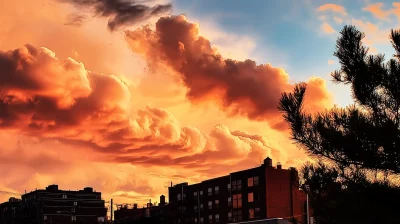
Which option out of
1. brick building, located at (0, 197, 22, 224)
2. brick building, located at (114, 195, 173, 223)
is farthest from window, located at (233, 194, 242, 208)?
brick building, located at (0, 197, 22, 224)

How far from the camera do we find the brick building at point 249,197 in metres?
104

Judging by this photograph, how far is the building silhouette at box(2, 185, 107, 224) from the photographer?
513 feet

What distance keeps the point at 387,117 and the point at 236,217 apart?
90978mm

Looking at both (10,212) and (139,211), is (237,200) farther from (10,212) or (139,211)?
(10,212)

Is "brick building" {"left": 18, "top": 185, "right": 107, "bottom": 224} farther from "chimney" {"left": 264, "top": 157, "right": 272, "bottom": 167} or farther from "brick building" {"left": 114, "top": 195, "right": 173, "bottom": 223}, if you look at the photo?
"chimney" {"left": 264, "top": 157, "right": 272, "bottom": 167}

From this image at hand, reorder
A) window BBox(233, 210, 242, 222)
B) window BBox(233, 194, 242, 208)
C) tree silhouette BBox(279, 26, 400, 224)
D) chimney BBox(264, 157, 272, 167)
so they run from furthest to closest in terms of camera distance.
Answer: window BBox(233, 194, 242, 208)
window BBox(233, 210, 242, 222)
chimney BBox(264, 157, 272, 167)
tree silhouette BBox(279, 26, 400, 224)

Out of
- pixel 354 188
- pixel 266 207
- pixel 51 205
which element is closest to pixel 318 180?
pixel 354 188

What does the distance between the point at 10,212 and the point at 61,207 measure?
2556 centimetres

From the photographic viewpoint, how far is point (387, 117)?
2022 centimetres

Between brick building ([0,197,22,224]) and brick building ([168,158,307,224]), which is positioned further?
brick building ([0,197,22,224])

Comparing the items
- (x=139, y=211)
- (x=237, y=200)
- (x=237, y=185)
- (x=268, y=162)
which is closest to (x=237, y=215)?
(x=237, y=200)

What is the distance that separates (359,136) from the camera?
20406 millimetres

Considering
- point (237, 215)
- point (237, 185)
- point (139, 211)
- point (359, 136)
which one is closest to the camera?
point (359, 136)

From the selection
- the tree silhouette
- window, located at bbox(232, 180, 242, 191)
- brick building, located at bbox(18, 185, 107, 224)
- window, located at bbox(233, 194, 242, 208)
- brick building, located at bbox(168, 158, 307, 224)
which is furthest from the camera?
brick building, located at bbox(18, 185, 107, 224)
